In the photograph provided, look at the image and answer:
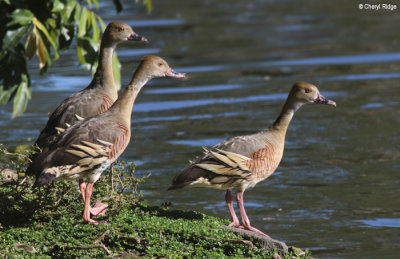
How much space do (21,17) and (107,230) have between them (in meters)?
2.94

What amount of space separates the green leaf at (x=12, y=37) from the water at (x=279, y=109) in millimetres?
3633

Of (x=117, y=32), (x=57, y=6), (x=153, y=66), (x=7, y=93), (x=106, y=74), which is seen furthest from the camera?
(x=7, y=93)

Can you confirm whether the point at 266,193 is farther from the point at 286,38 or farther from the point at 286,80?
the point at 286,38

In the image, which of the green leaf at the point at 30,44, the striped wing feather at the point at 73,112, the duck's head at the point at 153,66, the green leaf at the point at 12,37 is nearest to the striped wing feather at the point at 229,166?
the duck's head at the point at 153,66

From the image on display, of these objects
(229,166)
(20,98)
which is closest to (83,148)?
(229,166)

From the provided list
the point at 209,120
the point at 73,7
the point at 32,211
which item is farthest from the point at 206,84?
the point at 32,211

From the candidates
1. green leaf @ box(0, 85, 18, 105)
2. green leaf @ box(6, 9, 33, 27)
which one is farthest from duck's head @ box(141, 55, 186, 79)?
green leaf @ box(0, 85, 18, 105)

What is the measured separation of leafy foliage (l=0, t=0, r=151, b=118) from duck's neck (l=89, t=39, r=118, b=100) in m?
0.27

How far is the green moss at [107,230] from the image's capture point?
282 inches

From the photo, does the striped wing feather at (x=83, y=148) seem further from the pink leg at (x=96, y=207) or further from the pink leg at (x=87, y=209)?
the pink leg at (x=96, y=207)

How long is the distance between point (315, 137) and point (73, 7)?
6799mm

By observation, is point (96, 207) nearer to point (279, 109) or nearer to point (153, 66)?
point (153, 66)

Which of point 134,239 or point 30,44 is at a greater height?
point 30,44

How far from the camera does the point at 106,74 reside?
9594 mm
